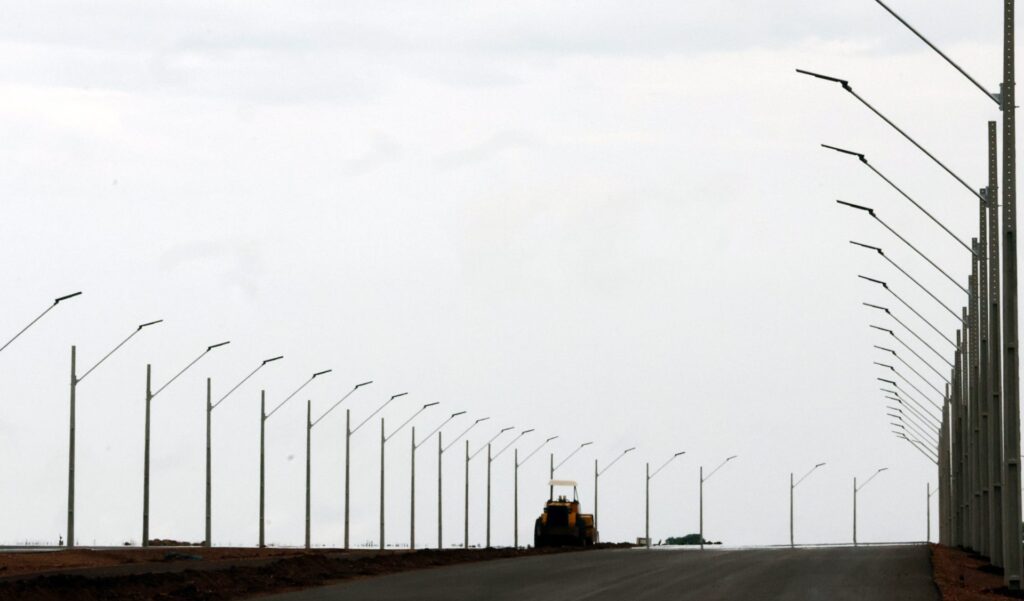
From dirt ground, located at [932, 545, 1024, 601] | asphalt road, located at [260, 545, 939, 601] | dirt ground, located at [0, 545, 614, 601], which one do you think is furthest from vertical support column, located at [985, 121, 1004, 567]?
dirt ground, located at [0, 545, 614, 601]

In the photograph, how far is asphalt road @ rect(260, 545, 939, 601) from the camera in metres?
38.7

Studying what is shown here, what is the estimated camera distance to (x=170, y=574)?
140 ft

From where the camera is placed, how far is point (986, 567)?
55.5 meters

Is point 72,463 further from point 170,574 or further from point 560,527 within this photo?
point 560,527

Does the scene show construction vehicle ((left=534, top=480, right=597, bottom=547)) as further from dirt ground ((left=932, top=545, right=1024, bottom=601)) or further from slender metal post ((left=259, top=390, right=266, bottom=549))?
dirt ground ((left=932, top=545, right=1024, bottom=601))

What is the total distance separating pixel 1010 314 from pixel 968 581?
11.7 metres

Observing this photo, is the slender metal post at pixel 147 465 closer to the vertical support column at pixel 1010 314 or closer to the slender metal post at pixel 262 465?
the slender metal post at pixel 262 465

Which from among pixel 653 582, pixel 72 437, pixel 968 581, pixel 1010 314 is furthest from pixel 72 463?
pixel 1010 314

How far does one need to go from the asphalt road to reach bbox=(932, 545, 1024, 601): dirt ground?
422 millimetres

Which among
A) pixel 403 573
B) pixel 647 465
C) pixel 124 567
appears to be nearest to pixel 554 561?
pixel 403 573

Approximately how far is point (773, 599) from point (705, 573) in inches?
545

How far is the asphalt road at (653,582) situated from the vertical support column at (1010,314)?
2.00 m

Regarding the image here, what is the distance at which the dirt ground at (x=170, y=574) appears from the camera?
37844 millimetres

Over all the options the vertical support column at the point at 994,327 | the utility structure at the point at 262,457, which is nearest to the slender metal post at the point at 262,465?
the utility structure at the point at 262,457
